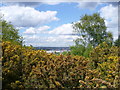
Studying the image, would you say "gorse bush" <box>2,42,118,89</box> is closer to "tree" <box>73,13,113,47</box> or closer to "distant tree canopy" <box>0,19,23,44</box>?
"distant tree canopy" <box>0,19,23,44</box>

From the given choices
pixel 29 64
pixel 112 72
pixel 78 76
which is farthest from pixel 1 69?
pixel 112 72

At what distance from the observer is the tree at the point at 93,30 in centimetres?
1005

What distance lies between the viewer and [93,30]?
10102 millimetres

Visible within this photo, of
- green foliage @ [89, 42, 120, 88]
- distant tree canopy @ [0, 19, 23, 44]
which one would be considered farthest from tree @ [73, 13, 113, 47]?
green foliage @ [89, 42, 120, 88]

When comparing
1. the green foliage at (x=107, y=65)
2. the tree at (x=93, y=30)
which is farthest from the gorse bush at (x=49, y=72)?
the tree at (x=93, y=30)

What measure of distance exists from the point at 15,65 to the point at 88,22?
303 inches

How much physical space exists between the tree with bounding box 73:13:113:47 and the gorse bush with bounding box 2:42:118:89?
21.5ft

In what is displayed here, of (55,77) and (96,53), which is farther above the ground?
(96,53)

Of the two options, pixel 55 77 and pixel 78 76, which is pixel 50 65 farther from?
pixel 78 76

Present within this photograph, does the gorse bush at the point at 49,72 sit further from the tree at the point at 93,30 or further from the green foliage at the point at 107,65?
the tree at the point at 93,30

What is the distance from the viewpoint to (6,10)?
21.1 ft

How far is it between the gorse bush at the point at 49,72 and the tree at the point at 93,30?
6.55m

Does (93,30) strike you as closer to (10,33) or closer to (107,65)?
(10,33)

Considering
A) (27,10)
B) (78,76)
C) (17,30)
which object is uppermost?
(27,10)
